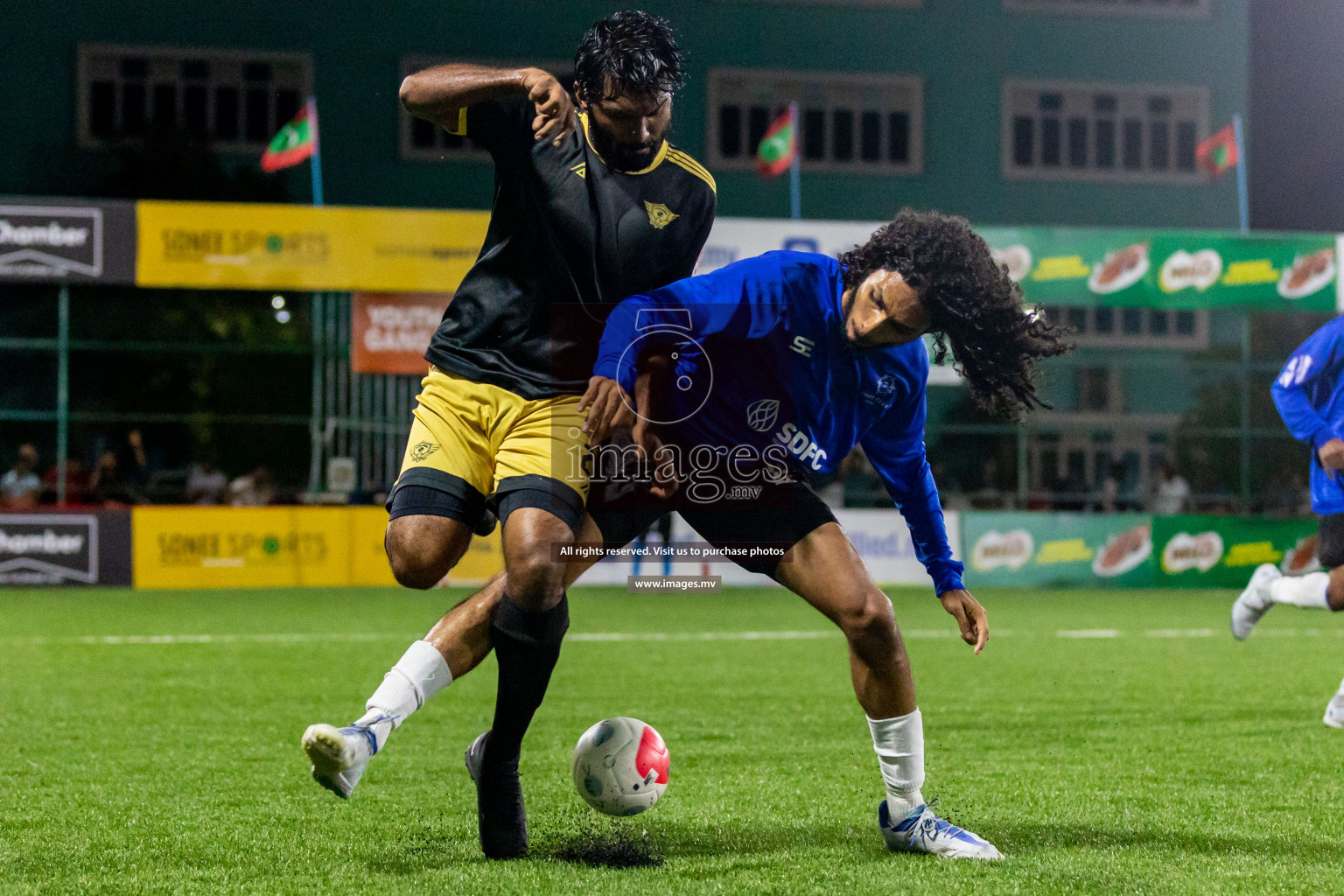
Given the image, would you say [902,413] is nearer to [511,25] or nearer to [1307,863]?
[1307,863]

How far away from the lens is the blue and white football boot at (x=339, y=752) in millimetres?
3543

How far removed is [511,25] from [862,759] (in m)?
Result: 23.7

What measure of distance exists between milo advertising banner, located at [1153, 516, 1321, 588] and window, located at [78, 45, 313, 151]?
725 inches

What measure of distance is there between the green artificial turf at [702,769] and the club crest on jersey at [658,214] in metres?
1.84

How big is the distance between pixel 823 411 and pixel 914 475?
0.34 metres

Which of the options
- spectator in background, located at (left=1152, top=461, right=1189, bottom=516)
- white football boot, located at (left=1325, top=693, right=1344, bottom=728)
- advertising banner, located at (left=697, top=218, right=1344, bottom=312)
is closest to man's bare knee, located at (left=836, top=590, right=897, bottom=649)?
white football boot, located at (left=1325, top=693, right=1344, bottom=728)

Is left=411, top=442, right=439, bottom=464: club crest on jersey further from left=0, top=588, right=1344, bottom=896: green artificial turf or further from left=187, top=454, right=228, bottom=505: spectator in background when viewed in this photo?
left=187, top=454, right=228, bottom=505: spectator in background

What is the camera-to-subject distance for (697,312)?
3.90 metres

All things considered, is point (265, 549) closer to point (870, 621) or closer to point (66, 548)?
point (66, 548)

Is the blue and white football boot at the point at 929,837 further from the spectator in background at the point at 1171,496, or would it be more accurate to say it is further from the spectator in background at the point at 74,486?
the spectator in background at the point at 1171,496

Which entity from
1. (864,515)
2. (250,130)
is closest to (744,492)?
(864,515)

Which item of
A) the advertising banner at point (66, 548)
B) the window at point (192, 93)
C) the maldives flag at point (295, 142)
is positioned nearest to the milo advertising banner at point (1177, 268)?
the maldives flag at point (295, 142)

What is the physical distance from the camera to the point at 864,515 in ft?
57.1

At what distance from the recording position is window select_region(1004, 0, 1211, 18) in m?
29.4
